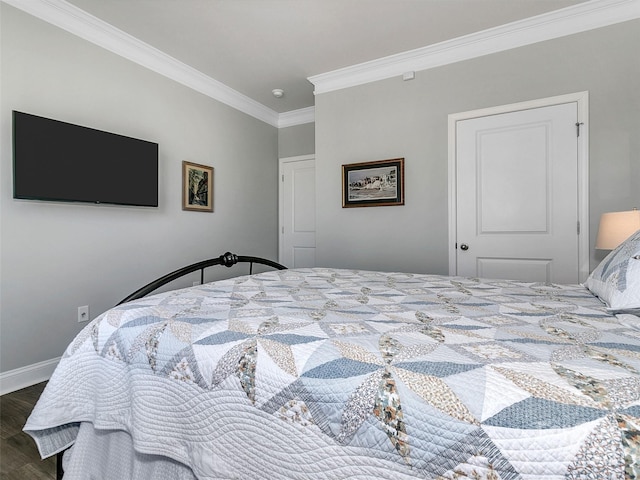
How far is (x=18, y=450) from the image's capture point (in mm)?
1592

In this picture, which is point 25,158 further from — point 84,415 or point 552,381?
point 552,381

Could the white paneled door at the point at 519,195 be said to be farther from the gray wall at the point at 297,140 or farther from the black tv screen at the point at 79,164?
the black tv screen at the point at 79,164

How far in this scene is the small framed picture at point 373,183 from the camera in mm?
3270

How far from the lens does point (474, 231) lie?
297 cm

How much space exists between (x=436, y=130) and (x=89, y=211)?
3.03 m

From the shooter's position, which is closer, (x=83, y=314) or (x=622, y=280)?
(x=622, y=280)

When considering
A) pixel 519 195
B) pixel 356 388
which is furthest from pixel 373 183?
pixel 356 388

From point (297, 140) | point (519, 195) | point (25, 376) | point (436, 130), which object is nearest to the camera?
point (25, 376)

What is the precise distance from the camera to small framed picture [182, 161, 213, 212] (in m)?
3.43

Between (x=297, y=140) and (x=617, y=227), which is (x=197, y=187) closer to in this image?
(x=297, y=140)

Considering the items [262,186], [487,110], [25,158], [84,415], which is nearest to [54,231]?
[25,158]

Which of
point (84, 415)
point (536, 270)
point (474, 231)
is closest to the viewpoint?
point (84, 415)

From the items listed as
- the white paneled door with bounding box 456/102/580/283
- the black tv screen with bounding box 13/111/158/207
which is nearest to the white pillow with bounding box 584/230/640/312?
the white paneled door with bounding box 456/102/580/283

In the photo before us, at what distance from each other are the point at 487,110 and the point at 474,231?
1.04 m
